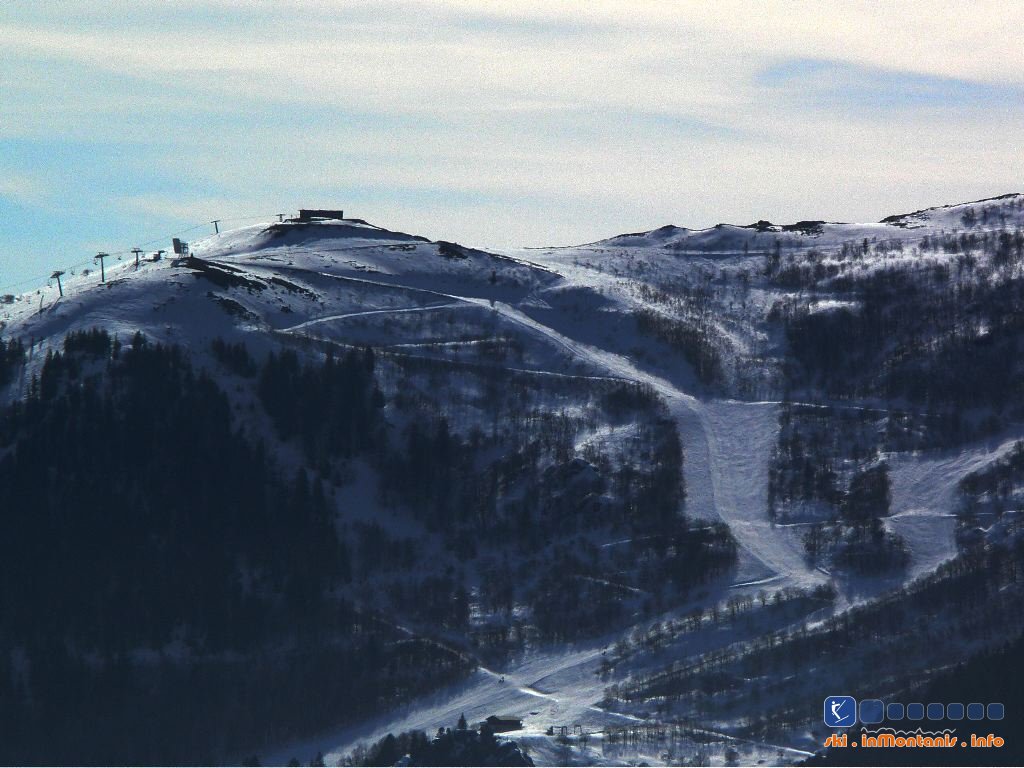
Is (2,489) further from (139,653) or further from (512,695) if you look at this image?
(512,695)

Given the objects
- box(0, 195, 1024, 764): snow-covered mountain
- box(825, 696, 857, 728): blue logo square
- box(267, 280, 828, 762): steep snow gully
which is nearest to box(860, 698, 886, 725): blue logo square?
box(825, 696, 857, 728): blue logo square

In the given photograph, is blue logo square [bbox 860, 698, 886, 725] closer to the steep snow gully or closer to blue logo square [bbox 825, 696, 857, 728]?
blue logo square [bbox 825, 696, 857, 728]

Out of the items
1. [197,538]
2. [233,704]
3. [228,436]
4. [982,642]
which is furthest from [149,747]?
[982,642]

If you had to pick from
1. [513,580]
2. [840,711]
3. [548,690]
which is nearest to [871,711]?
[840,711]

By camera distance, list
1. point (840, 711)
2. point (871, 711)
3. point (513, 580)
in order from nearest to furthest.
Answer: point (871, 711), point (840, 711), point (513, 580)

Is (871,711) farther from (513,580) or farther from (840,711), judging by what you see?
(513,580)

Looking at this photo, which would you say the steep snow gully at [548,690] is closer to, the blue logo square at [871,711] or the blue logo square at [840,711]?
the blue logo square at [840,711]

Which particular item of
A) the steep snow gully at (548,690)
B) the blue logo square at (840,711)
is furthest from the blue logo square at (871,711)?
the steep snow gully at (548,690)
